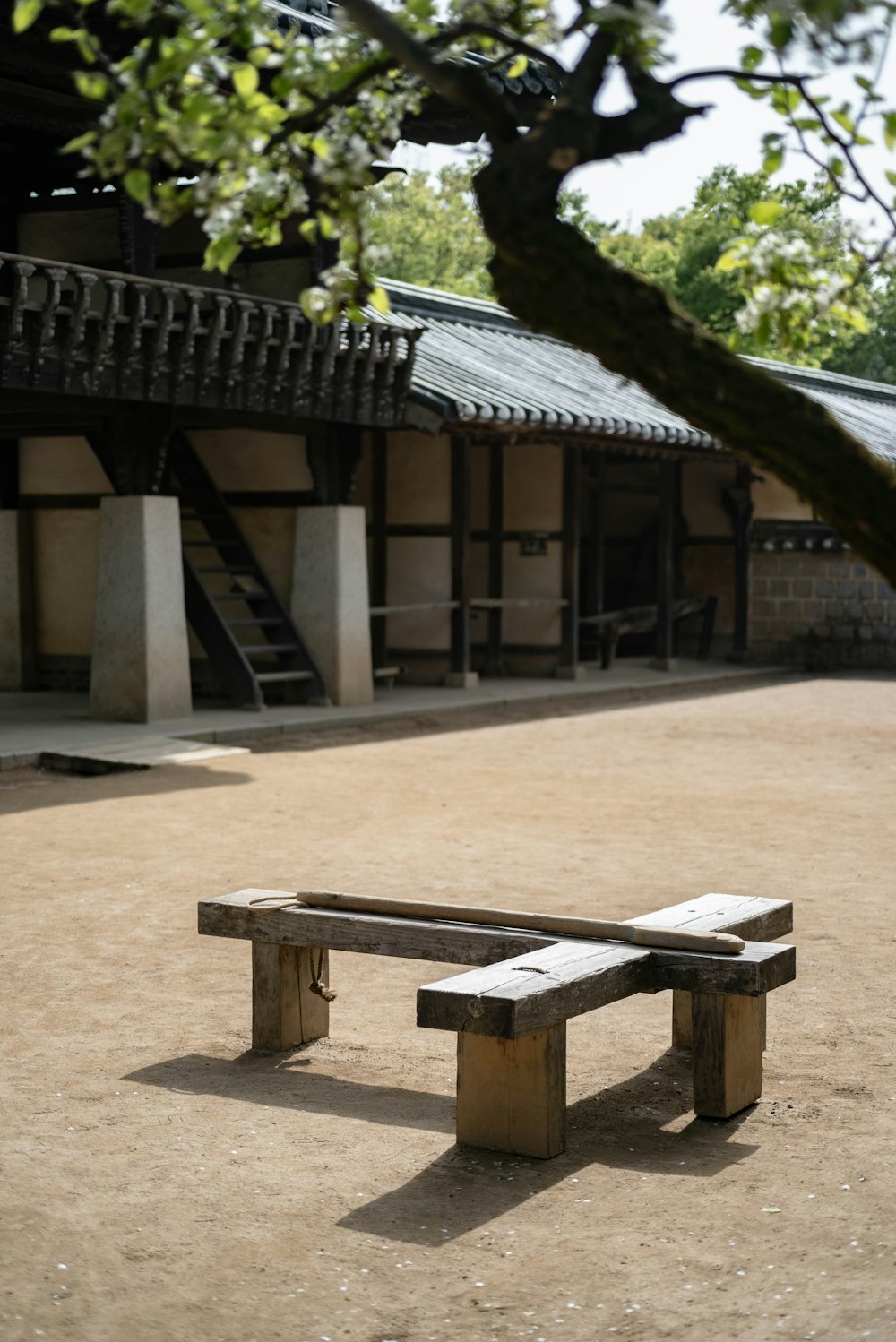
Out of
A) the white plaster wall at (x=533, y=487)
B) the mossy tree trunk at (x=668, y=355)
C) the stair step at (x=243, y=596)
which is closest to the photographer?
the mossy tree trunk at (x=668, y=355)

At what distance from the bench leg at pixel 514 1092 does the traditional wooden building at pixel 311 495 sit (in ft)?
26.8

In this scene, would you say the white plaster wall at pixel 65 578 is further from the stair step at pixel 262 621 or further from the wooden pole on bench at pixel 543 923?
the wooden pole on bench at pixel 543 923

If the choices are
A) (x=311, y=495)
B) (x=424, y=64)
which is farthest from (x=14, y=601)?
(x=424, y=64)

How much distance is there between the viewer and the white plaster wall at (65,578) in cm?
1598

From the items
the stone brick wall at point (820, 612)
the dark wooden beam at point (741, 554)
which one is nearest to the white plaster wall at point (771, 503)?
the dark wooden beam at point (741, 554)

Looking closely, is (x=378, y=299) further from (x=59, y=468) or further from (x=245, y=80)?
(x=59, y=468)

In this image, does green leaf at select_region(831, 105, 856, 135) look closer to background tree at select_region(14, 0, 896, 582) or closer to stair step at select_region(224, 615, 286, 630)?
background tree at select_region(14, 0, 896, 582)

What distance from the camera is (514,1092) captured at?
4.29 m

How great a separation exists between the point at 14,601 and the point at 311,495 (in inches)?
130

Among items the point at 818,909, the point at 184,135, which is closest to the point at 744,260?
the point at 184,135

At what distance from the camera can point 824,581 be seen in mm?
22312

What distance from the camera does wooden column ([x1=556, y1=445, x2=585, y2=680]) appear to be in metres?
18.5

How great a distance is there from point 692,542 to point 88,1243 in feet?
65.7

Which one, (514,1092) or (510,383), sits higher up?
(510,383)
